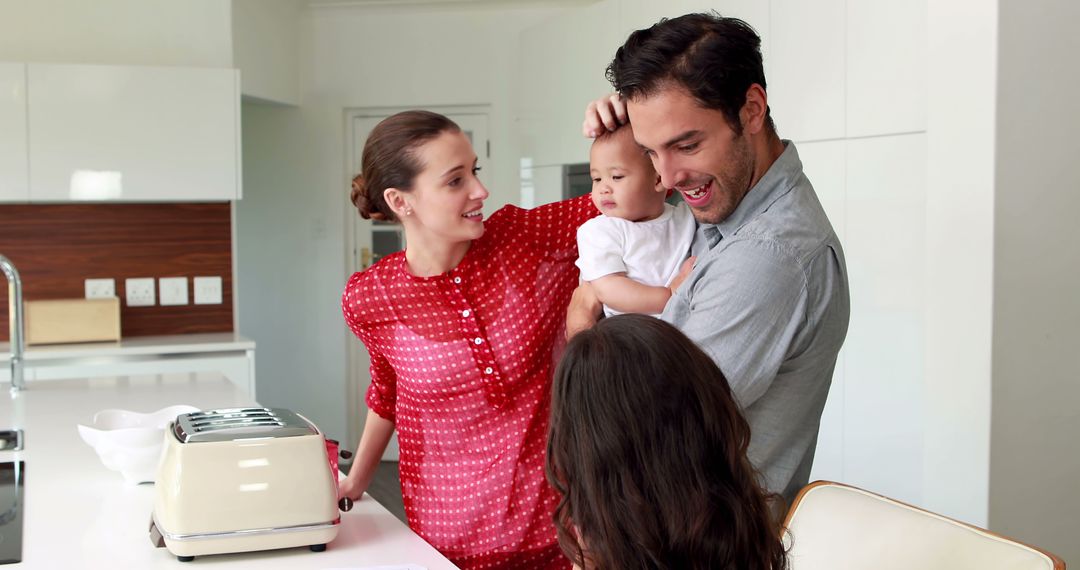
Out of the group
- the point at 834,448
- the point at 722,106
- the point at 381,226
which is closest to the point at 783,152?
the point at 722,106

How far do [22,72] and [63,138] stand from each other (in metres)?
0.32

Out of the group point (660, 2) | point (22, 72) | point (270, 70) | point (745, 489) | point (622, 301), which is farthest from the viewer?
point (270, 70)

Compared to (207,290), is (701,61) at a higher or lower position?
higher

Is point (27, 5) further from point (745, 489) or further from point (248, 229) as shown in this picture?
point (745, 489)

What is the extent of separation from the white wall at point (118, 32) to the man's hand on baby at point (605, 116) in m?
3.62

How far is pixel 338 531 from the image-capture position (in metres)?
1.83

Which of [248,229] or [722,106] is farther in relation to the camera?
[248,229]

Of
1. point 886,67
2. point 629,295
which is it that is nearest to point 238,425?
point 629,295

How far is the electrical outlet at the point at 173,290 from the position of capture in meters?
5.25

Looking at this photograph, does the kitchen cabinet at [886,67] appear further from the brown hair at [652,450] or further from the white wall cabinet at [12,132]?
the white wall cabinet at [12,132]

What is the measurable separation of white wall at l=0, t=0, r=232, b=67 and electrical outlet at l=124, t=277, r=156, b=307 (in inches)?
41.4

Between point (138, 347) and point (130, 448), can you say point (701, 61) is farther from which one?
point (138, 347)

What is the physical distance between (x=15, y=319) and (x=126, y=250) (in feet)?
6.55

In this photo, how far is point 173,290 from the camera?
527cm
